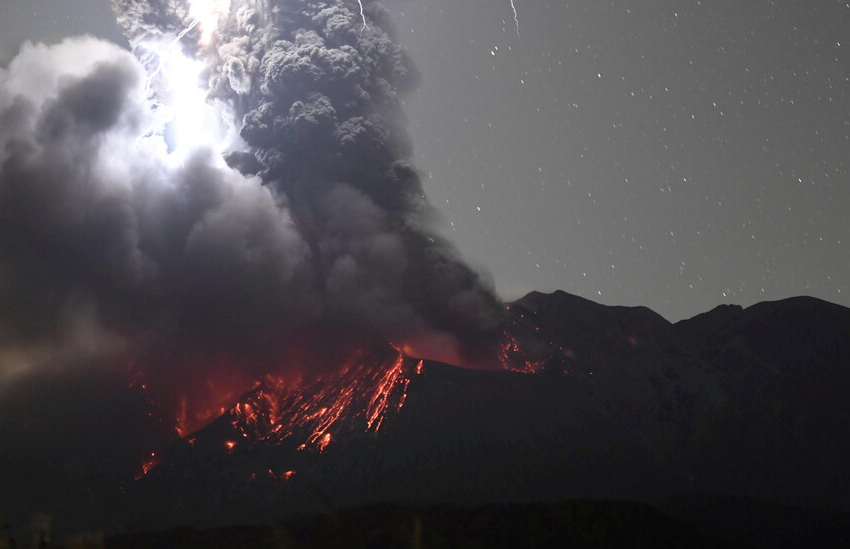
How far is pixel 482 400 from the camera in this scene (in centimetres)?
13038

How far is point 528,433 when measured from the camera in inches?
5172

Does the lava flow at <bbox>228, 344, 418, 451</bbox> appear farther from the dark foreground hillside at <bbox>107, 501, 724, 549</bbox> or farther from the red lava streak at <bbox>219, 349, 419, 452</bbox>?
the dark foreground hillside at <bbox>107, 501, 724, 549</bbox>

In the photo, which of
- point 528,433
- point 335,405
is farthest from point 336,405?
point 528,433

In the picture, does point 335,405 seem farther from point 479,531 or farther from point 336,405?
point 479,531

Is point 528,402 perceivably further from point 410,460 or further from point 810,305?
point 810,305

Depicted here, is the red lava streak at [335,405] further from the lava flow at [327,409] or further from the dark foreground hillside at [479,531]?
the dark foreground hillside at [479,531]

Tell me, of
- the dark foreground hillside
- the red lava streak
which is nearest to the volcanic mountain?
the red lava streak

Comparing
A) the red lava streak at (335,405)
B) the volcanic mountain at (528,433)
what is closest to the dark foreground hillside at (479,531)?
the volcanic mountain at (528,433)

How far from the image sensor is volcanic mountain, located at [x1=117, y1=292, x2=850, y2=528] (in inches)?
4648

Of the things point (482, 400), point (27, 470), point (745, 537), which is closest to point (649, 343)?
point (482, 400)

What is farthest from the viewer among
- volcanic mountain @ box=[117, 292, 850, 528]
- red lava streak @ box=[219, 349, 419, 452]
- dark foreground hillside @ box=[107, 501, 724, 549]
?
red lava streak @ box=[219, 349, 419, 452]

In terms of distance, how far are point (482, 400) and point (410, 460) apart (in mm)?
16029

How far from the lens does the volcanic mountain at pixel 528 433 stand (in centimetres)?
11806

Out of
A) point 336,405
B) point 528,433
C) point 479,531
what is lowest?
point 479,531
